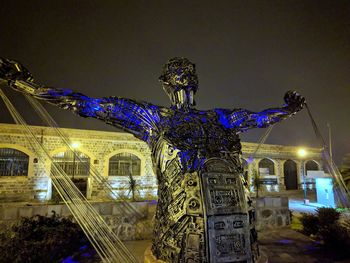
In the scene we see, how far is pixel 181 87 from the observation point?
5.61 feet

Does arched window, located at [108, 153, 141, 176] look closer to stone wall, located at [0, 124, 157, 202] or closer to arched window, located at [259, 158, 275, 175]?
stone wall, located at [0, 124, 157, 202]

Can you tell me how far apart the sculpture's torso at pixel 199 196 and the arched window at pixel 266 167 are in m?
21.4

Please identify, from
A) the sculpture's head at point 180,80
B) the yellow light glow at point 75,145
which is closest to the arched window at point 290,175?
the yellow light glow at point 75,145

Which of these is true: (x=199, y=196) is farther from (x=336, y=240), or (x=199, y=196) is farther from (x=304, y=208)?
(x=304, y=208)

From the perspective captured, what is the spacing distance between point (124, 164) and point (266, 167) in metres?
14.3

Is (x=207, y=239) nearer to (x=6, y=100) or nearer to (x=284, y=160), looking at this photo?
(x=6, y=100)

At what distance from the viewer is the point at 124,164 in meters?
16.0

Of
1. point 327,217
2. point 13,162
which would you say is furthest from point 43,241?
point 13,162

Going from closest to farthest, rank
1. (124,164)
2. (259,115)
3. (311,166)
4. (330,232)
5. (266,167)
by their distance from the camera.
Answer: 1. (259,115)
2. (330,232)
3. (124,164)
4. (266,167)
5. (311,166)

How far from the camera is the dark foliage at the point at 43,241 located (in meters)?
3.45

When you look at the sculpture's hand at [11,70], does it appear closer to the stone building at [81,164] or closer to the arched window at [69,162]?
the stone building at [81,164]

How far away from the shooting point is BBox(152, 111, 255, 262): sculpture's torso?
1235 millimetres

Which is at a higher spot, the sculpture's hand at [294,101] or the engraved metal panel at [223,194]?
the sculpture's hand at [294,101]

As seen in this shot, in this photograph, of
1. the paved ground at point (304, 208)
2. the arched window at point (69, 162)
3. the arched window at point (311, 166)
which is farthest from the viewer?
the arched window at point (311, 166)
